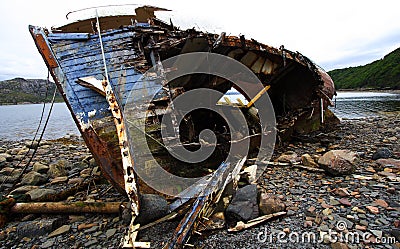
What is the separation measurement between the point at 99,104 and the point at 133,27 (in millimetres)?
1782

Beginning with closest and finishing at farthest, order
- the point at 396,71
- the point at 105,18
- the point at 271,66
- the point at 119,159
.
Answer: the point at 119,159 → the point at 105,18 → the point at 271,66 → the point at 396,71

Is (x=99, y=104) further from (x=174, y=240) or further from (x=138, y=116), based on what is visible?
(x=174, y=240)

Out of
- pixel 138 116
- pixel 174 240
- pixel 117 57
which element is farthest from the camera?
pixel 117 57

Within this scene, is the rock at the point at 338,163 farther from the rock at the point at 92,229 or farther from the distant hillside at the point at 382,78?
the distant hillside at the point at 382,78

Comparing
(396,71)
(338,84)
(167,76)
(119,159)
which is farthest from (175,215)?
(338,84)

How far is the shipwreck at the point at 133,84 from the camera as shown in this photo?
309 centimetres

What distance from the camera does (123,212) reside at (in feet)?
9.68

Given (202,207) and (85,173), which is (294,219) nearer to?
(202,207)

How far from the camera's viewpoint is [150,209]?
9.18 ft

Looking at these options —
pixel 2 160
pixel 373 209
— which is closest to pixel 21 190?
pixel 2 160

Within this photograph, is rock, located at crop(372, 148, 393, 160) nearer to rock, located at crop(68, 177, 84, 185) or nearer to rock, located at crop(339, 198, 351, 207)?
rock, located at crop(339, 198, 351, 207)

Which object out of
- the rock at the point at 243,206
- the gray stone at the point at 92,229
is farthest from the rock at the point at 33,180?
the rock at the point at 243,206

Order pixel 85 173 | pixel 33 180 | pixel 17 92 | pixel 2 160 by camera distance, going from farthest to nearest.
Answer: pixel 17 92
pixel 2 160
pixel 85 173
pixel 33 180

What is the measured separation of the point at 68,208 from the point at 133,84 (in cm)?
221
